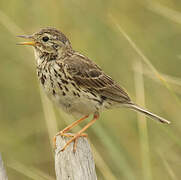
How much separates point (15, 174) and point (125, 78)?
198cm

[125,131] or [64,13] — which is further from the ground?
[64,13]

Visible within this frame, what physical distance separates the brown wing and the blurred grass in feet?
3.04

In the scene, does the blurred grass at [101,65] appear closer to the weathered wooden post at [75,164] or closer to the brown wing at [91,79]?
the brown wing at [91,79]

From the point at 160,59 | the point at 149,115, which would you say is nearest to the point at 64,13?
the point at 160,59

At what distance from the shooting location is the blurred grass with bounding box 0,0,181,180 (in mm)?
7137

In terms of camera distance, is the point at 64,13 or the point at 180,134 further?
the point at 64,13

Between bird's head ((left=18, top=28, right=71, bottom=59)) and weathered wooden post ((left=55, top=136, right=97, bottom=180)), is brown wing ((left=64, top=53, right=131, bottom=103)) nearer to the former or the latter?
bird's head ((left=18, top=28, right=71, bottom=59))

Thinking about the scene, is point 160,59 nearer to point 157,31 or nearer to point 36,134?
point 157,31

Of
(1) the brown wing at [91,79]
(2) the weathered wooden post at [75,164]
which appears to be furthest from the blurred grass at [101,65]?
(2) the weathered wooden post at [75,164]

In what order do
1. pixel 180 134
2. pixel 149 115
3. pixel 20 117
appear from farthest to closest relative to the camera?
pixel 20 117 → pixel 180 134 → pixel 149 115

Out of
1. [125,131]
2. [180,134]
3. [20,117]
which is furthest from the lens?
[20,117]

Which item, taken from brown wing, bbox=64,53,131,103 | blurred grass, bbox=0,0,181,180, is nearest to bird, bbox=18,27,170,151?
brown wing, bbox=64,53,131,103

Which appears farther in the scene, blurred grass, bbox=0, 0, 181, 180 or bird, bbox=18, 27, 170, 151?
blurred grass, bbox=0, 0, 181, 180

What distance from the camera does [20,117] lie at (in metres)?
7.82
